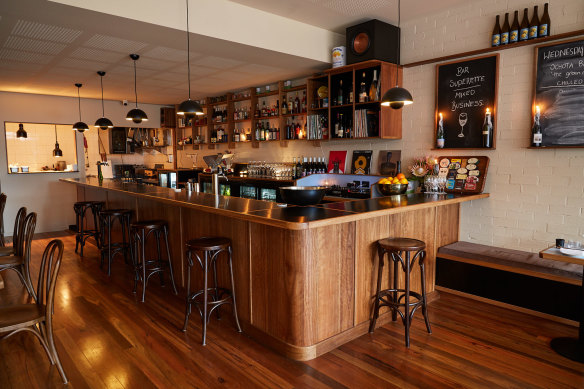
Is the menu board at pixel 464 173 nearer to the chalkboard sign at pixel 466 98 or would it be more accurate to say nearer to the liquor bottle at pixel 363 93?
the chalkboard sign at pixel 466 98

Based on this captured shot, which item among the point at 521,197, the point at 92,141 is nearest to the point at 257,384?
the point at 521,197

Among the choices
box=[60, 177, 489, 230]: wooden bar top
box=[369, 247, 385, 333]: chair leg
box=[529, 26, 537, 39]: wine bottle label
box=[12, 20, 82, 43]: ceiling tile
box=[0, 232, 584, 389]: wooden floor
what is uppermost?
box=[12, 20, 82, 43]: ceiling tile

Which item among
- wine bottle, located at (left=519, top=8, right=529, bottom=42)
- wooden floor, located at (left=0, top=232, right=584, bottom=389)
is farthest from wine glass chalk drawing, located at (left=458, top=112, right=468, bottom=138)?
wooden floor, located at (left=0, top=232, right=584, bottom=389)

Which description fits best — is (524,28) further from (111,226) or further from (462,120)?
(111,226)

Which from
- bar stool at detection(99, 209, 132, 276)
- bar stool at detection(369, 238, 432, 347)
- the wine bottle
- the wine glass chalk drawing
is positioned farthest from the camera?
bar stool at detection(99, 209, 132, 276)

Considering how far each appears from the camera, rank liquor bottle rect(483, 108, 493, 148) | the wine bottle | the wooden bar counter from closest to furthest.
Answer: the wooden bar counter, the wine bottle, liquor bottle rect(483, 108, 493, 148)

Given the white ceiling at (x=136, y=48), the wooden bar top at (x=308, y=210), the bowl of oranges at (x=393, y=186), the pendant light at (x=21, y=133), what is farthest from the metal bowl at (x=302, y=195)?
the pendant light at (x=21, y=133)

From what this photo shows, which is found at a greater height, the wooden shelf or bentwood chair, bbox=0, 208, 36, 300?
the wooden shelf

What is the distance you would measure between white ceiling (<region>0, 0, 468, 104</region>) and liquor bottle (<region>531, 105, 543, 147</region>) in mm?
1568

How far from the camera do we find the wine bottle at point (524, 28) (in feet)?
12.4

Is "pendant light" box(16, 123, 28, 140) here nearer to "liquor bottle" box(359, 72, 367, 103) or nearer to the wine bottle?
"liquor bottle" box(359, 72, 367, 103)

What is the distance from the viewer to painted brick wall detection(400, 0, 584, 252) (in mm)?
3619

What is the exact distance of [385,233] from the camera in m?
3.21

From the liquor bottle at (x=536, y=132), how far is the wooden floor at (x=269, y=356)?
166 cm
